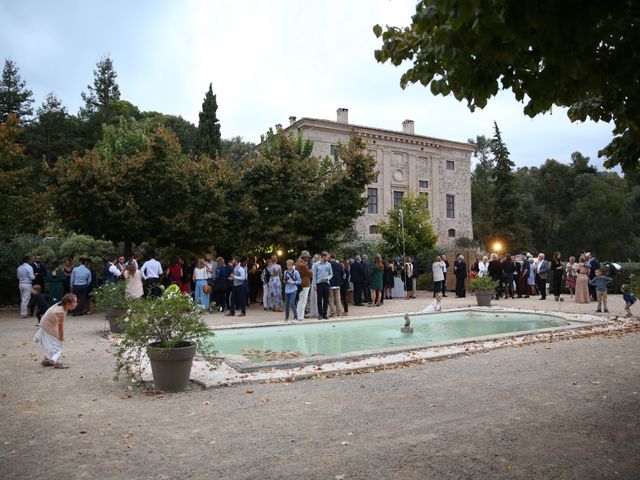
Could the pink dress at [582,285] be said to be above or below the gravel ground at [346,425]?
above

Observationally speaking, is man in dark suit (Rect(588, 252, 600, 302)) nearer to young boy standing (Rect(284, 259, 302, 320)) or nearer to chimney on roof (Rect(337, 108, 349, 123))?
young boy standing (Rect(284, 259, 302, 320))

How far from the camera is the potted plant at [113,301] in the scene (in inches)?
444

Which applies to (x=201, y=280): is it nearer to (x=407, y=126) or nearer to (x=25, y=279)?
(x=25, y=279)

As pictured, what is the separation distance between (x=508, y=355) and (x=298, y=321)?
600 centimetres

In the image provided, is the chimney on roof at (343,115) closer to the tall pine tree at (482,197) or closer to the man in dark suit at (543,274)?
the tall pine tree at (482,197)

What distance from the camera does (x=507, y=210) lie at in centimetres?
4641

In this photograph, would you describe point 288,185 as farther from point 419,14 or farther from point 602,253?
point 602,253

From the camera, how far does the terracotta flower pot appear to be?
6516 mm

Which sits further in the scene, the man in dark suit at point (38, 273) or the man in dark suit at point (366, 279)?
the man in dark suit at point (366, 279)

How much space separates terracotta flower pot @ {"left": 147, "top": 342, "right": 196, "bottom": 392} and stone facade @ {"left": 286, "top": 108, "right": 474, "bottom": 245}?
115 ft

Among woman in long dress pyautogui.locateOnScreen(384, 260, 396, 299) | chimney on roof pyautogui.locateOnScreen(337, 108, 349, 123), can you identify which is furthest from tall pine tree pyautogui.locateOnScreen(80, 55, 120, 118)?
woman in long dress pyautogui.locateOnScreen(384, 260, 396, 299)

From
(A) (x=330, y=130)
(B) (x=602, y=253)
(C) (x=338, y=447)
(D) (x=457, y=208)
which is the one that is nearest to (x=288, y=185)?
(C) (x=338, y=447)

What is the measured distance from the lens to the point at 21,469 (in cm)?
405

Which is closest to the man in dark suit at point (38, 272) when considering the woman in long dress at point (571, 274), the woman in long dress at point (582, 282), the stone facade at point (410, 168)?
the woman in long dress at point (582, 282)
